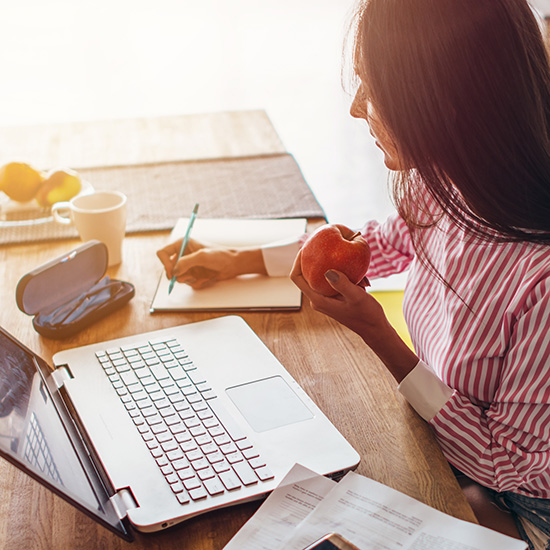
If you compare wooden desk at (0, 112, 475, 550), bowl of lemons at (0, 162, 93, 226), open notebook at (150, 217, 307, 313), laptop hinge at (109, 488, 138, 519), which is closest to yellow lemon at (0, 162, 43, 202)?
bowl of lemons at (0, 162, 93, 226)

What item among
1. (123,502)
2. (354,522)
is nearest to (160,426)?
(123,502)

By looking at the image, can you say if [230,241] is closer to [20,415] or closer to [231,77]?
[20,415]

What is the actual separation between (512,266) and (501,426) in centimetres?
22

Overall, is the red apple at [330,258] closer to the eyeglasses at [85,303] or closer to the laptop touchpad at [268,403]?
the laptop touchpad at [268,403]

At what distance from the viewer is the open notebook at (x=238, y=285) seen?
3.73 ft

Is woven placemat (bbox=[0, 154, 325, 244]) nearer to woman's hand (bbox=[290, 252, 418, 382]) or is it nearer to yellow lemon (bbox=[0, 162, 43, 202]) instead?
yellow lemon (bbox=[0, 162, 43, 202])

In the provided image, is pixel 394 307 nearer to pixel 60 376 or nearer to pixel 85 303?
pixel 85 303

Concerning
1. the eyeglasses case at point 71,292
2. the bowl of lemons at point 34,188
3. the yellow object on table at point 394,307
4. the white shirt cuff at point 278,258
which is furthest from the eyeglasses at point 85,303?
the yellow object on table at point 394,307

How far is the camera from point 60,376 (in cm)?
94

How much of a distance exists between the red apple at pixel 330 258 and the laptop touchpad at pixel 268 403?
6.3 inches

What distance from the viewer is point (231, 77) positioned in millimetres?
5031

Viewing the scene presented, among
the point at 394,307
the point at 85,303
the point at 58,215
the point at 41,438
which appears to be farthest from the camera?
the point at 394,307

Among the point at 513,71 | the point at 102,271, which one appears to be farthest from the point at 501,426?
the point at 102,271

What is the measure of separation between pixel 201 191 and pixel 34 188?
0.37m
